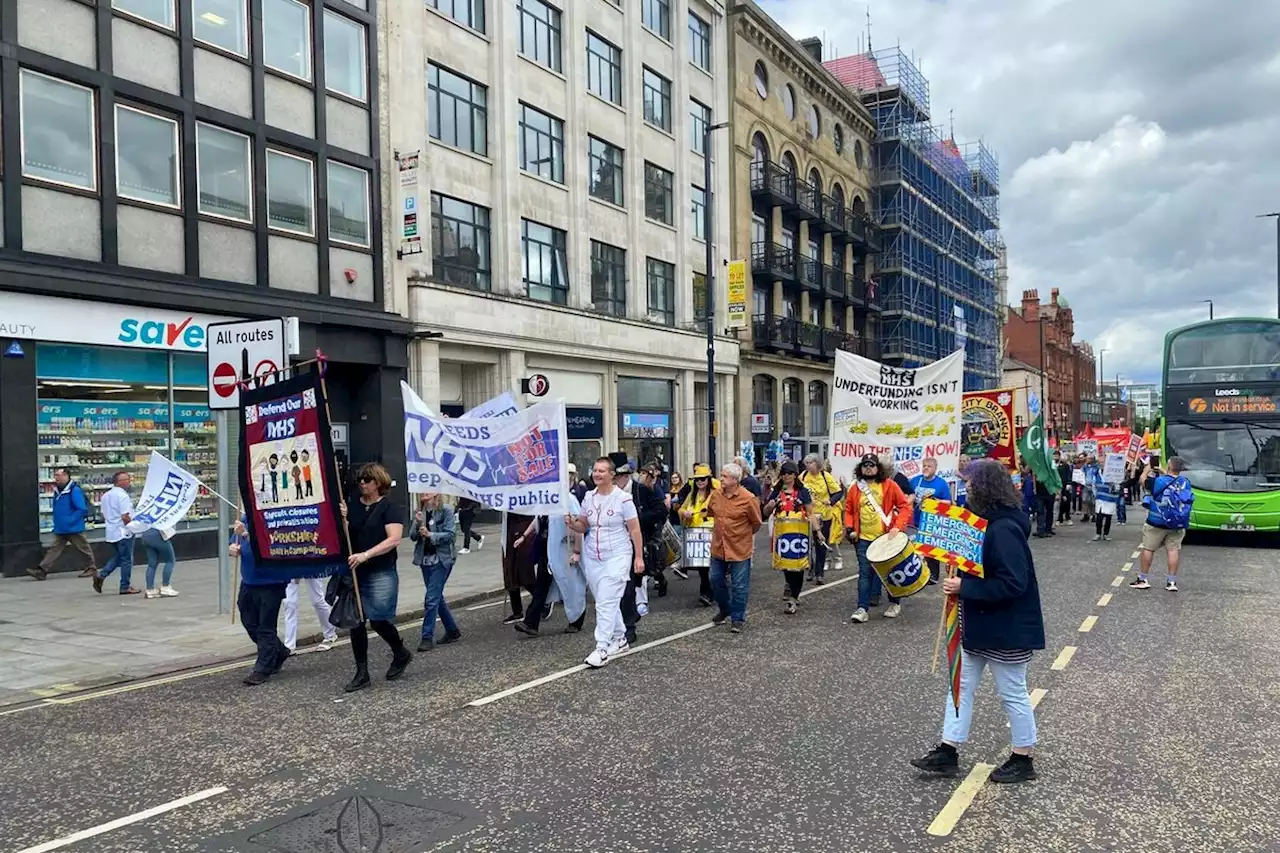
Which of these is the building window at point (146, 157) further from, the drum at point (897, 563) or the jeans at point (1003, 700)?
the jeans at point (1003, 700)

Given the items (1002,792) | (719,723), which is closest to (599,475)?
(719,723)

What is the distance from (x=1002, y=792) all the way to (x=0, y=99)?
631 inches

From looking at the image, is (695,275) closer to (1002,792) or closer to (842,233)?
(842,233)

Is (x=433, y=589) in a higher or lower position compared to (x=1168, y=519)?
lower

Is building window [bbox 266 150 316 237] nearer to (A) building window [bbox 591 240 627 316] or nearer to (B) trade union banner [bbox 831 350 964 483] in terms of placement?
(A) building window [bbox 591 240 627 316]

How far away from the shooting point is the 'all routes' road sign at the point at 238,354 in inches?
413

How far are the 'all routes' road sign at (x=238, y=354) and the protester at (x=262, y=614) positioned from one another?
3.02 metres

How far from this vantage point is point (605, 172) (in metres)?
28.7

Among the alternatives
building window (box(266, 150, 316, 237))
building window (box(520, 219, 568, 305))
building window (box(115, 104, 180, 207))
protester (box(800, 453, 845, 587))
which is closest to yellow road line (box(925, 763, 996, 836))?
protester (box(800, 453, 845, 587))

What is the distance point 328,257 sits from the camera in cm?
1947

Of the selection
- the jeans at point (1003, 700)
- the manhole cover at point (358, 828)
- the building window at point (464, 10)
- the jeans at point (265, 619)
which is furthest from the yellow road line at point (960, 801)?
the building window at point (464, 10)

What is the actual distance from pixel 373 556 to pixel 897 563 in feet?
17.1

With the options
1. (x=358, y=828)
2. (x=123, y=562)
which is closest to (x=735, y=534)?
(x=358, y=828)

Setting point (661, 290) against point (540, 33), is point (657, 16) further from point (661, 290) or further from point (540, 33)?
point (661, 290)
